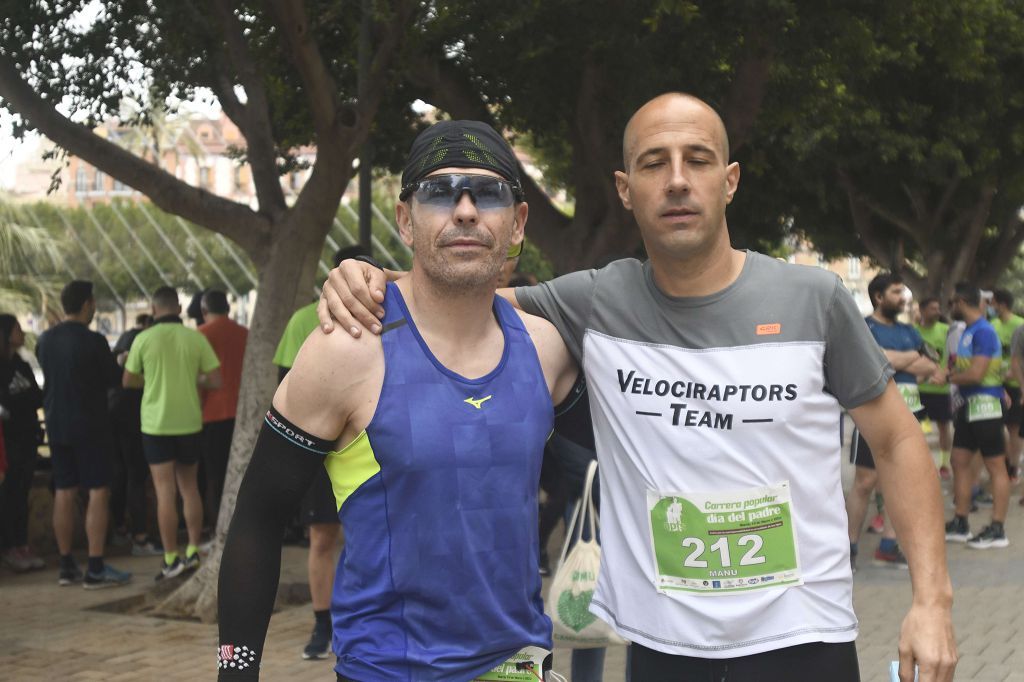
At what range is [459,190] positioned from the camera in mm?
2648

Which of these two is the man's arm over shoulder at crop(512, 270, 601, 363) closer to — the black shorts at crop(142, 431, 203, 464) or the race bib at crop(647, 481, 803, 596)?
the race bib at crop(647, 481, 803, 596)

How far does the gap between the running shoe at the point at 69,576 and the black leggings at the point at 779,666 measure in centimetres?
736

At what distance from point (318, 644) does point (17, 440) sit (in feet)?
13.3

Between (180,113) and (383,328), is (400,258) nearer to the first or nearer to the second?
(180,113)

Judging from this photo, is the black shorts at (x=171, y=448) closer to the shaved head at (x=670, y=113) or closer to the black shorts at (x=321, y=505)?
the black shorts at (x=321, y=505)

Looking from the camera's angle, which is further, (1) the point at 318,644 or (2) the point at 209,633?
(2) the point at 209,633

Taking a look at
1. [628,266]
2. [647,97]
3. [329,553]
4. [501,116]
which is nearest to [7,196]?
[501,116]

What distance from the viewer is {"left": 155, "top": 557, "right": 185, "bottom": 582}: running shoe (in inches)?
347

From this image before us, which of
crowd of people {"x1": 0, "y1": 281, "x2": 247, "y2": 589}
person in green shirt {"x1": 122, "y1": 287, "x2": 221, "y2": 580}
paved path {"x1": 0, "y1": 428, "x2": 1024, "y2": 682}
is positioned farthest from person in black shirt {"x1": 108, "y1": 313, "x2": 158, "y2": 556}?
person in green shirt {"x1": 122, "y1": 287, "x2": 221, "y2": 580}

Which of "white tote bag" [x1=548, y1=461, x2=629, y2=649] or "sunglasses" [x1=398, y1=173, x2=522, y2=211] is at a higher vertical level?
"sunglasses" [x1=398, y1=173, x2=522, y2=211]

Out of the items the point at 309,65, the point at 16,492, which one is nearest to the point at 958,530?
the point at 309,65

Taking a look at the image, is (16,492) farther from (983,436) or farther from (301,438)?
(301,438)

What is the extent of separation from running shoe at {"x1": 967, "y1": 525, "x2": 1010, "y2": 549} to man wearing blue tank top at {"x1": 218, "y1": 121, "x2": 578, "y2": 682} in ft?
26.9

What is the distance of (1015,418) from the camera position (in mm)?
12617
